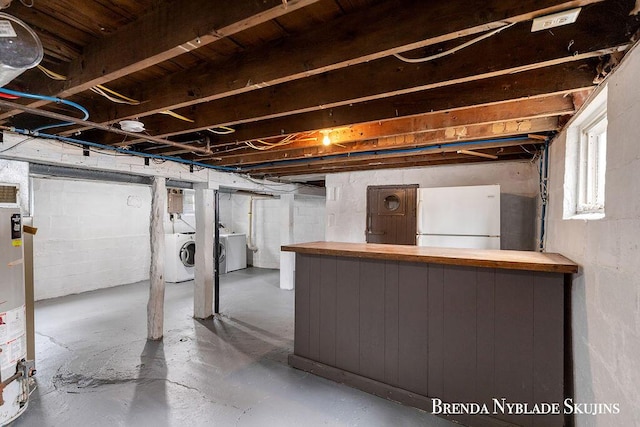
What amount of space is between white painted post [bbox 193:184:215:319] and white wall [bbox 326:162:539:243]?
166cm

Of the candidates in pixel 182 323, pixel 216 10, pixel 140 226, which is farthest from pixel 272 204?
pixel 216 10

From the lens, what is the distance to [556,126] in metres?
2.07

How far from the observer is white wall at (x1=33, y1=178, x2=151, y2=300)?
467 centimetres

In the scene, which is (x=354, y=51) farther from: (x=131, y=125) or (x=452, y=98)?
(x=131, y=125)

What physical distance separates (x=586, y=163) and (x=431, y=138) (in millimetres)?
996

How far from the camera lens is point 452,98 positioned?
171 centimetres

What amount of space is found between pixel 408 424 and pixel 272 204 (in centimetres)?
590

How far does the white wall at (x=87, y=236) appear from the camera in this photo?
4671 millimetres

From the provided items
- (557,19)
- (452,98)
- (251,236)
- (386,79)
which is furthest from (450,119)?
(251,236)

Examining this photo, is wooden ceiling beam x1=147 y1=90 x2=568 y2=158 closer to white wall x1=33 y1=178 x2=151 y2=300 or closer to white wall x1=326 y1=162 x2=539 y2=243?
white wall x1=326 y1=162 x2=539 y2=243

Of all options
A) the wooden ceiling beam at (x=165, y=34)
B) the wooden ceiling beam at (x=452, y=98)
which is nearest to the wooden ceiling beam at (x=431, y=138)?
the wooden ceiling beam at (x=452, y=98)

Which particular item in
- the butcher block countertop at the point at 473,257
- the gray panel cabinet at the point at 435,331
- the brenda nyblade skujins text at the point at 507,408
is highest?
the butcher block countertop at the point at 473,257

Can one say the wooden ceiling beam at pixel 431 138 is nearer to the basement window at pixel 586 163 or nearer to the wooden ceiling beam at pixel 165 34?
the basement window at pixel 586 163

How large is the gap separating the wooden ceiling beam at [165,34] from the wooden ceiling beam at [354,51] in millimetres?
307
